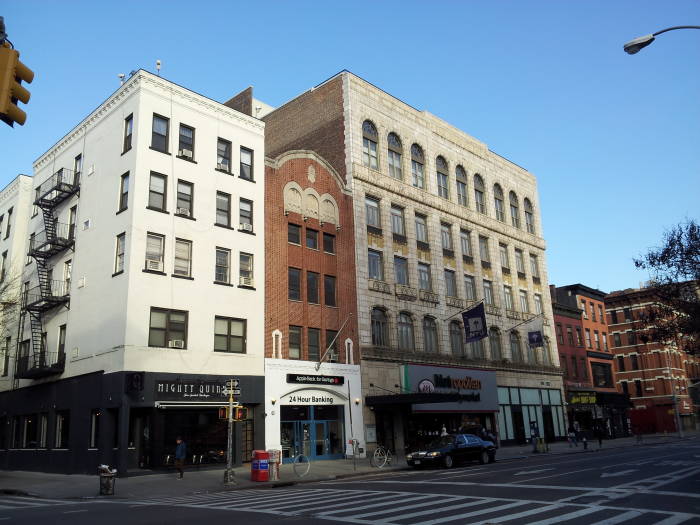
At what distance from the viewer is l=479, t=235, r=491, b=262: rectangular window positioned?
178 ft

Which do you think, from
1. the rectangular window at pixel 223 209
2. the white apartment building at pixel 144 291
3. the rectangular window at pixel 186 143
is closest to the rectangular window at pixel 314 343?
the white apartment building at pixel 144 291

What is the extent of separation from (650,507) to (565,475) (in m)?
8.73

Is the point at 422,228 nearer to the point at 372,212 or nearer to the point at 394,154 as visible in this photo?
the point at 372,212

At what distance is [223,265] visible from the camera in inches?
1316

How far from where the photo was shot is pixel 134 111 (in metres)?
31.7

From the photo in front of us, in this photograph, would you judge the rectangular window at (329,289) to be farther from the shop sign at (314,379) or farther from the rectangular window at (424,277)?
the rectangular window at (424,277)

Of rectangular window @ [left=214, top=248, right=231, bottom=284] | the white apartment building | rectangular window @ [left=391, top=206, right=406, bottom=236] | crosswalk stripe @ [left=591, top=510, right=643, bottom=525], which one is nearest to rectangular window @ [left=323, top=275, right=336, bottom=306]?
the white apartment building

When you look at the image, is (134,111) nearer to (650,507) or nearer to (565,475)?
(565,475)

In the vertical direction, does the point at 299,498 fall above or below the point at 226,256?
below

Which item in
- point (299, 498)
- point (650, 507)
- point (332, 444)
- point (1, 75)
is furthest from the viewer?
point (332, 444)

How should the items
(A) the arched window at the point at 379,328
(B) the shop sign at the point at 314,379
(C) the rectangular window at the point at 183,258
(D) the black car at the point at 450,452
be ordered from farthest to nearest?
(A) the arched window at the point at 379,328 → (B) the shop sign at the point at 314,379 → (C) the rectangular window at the point at 183,258 → (D) the black car at the point at 450,452

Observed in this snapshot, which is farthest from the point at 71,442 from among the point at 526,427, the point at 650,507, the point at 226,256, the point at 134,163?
the point at 526,427

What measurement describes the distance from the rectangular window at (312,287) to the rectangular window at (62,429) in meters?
15.0

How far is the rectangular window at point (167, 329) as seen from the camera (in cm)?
2933
